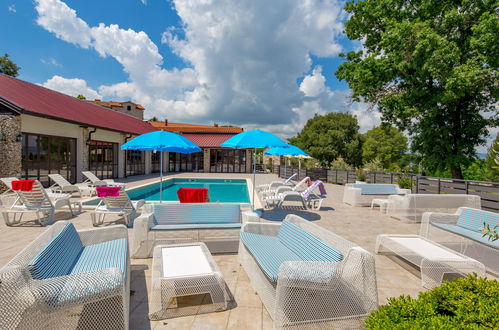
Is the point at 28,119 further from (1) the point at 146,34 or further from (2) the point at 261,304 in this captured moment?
(2) the point at 261,304

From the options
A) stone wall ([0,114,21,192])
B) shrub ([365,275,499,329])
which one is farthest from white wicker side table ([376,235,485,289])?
stone wall ([0,114,21,192])

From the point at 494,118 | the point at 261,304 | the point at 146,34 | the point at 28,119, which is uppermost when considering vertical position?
the point at 146,34

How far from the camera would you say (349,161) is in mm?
43312

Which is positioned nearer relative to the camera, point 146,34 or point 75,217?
point 75,217

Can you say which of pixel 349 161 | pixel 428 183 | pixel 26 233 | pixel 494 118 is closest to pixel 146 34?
pixel 26 233

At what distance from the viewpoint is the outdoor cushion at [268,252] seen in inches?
112

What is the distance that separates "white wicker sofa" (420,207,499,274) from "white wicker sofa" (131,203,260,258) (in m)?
3.42

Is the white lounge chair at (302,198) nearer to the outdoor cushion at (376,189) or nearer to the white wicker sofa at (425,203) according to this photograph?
the outdoor cushion at (376,189)

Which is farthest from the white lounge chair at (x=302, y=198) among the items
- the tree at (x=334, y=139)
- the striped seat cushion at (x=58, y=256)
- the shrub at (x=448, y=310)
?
the tree at (x=334, y=139)

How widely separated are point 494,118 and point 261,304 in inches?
635

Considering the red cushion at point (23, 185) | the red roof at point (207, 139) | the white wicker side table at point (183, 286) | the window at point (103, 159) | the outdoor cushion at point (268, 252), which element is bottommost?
the white wicker side table at point (183, 286)

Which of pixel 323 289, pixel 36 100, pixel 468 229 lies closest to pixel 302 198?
pixel 468 229

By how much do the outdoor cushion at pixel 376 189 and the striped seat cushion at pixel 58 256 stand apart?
9.19 meters

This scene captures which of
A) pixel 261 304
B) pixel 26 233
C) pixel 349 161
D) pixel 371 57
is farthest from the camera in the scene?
pixel 349 161
